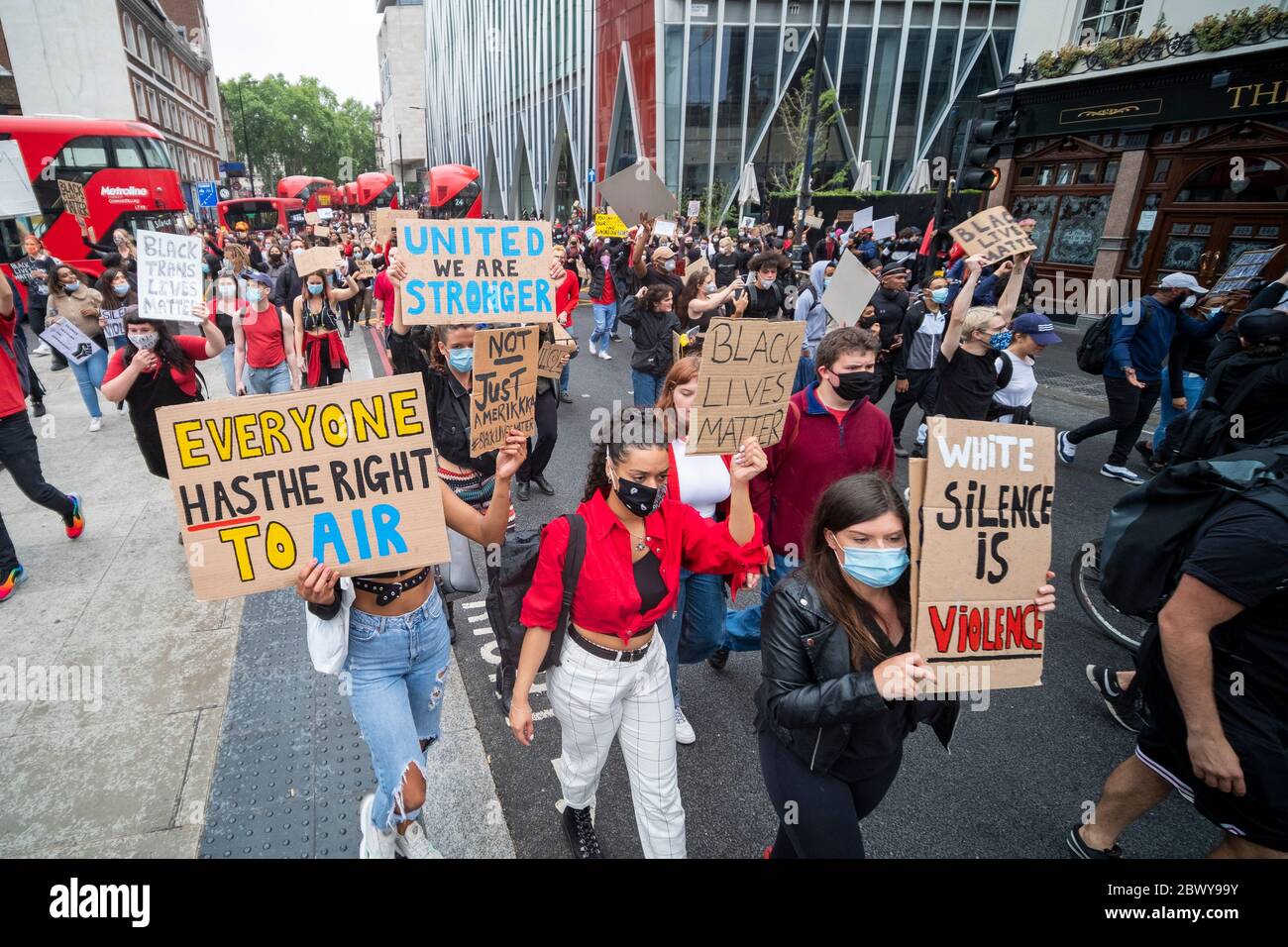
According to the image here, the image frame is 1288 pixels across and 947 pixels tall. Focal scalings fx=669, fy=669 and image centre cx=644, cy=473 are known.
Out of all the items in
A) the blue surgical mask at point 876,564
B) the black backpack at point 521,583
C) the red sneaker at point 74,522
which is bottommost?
the red sneaker at point 74,522

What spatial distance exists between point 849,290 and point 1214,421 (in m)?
2.87

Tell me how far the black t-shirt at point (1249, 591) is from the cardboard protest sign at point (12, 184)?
910 centimetres

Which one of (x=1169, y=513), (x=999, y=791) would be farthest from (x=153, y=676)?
(x=1169, y=513)

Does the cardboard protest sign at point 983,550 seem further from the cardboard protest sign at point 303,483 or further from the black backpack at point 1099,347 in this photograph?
the black backpack at point 1099,347

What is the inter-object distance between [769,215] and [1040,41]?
40.9 feet

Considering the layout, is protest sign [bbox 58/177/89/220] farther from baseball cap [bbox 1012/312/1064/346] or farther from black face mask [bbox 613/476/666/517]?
baseball cap [bbox 1012/312/1064/346]

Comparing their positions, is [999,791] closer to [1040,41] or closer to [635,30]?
[1040,41]

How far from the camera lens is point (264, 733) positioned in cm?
362

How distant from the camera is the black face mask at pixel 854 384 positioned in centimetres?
343

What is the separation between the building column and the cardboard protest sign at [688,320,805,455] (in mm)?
16696

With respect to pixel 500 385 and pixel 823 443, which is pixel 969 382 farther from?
pixel 500 385

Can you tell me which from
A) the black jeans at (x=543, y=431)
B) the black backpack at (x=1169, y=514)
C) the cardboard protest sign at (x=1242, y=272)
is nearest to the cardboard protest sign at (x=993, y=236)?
the cardboard protest sign at (x=1242, y=272)

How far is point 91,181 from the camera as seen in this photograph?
19797 millimetres

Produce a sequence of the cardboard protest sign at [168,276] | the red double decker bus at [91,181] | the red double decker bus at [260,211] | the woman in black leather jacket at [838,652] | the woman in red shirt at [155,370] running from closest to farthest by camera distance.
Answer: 1. the woman in black leather jacket at [838,652]
2. the woman in red shirt at [155,370]
3. the cardboard protest sign at [168,276]
4. the red double decker bus at [91,181]
5. the red double decker bus at [260,211]
